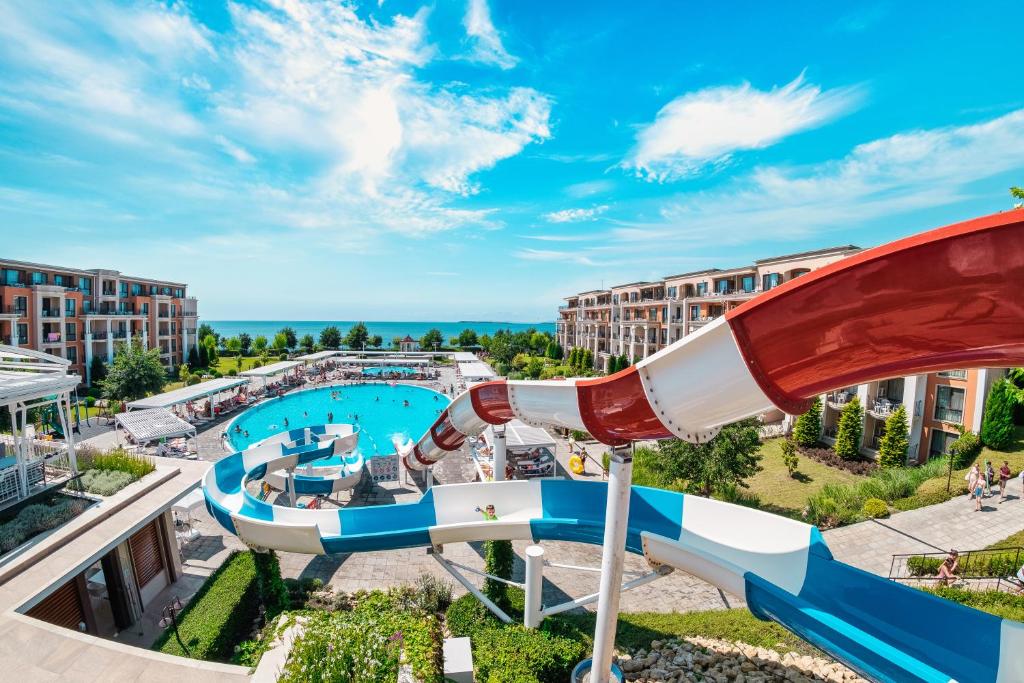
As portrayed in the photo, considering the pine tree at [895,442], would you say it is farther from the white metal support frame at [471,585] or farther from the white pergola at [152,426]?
the white pergola at [152,426]

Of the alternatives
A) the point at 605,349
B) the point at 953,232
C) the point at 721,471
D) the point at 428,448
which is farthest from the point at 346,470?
the point at 605,349

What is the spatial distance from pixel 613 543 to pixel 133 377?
36.3 m

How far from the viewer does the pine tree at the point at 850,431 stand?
75.8ft

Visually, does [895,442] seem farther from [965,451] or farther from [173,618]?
[173,618]

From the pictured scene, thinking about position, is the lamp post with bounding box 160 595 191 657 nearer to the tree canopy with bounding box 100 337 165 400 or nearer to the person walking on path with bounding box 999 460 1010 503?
the person walking on path with bounding box 999 460 1010 503

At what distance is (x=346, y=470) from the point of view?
1961 cm

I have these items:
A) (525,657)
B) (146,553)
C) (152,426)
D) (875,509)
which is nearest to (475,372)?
(152,426)

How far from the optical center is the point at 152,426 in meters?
23.4

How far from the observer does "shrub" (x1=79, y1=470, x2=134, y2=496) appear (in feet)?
39.0

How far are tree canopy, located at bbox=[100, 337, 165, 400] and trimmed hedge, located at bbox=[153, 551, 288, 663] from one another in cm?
2560

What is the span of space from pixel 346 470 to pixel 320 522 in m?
9.44

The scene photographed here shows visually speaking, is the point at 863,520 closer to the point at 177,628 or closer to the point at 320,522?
the point at 320,522

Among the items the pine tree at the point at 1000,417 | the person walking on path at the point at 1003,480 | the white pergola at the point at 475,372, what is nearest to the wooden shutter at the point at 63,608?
the person walking on path at the point at 1003,480

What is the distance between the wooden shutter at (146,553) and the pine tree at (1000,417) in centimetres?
3137
